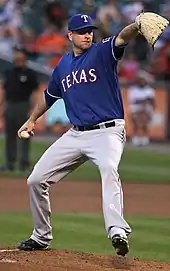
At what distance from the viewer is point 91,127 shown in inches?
282

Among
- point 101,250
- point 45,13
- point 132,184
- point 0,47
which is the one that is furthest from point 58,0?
point 101,250

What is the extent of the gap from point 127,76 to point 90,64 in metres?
14.9

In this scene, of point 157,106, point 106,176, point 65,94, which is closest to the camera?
point 106,176

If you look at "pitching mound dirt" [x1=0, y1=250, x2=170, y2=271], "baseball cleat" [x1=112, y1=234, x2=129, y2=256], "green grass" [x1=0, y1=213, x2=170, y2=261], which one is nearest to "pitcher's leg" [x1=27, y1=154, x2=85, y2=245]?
"pitching mound dirt" [x1=0, y1=250, x2=170, y2=271]

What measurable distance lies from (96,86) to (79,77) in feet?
0.62

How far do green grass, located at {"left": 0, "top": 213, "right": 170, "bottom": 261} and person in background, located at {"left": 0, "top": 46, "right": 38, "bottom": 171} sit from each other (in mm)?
5152

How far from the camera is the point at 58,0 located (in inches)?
955

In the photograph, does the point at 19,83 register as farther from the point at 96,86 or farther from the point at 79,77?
the point at 96,86

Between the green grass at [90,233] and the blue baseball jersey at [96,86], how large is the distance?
1.48 m

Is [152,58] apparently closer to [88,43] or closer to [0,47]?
[0,47]

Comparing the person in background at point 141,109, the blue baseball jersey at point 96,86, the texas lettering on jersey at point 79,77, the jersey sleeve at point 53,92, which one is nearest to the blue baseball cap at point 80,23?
the blue baseball jersey at point 96,86

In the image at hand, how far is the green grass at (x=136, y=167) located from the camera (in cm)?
1505

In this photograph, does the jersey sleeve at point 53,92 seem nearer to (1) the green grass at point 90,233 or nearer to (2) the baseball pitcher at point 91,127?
(2) the baseball pitcher at point 91,127

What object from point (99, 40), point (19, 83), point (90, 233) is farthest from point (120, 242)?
point (99, 40)
